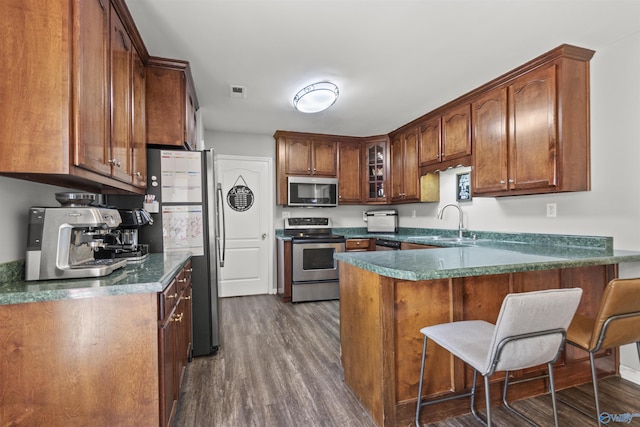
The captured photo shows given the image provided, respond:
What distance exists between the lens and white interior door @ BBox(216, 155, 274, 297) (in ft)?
14.7

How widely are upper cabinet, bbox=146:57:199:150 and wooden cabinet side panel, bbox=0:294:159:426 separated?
153cm

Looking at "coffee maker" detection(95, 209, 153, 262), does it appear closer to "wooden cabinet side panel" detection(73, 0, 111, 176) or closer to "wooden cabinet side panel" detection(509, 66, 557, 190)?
"wooden cabinet side panel" detection(73, 0, 111, 176)

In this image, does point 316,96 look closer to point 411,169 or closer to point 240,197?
point 411,169

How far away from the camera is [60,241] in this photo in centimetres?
139

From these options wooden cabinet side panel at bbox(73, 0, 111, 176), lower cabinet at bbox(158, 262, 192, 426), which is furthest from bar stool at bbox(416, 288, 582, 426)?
wooden cabinet side panel at bbox(73, 0, 111, 176)

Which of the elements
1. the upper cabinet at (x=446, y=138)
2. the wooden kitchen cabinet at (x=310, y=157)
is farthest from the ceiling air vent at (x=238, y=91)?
the upper cabinet at (x=446, y=138)

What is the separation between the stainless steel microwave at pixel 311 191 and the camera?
14.4 feet

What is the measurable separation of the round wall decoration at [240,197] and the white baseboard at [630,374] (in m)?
4.16

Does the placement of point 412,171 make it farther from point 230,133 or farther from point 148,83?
point 148,83

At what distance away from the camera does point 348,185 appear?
4699mm

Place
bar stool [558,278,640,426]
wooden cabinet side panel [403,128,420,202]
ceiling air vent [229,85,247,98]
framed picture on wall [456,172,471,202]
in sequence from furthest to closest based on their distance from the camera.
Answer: wooden cabinet side panel [403,128,420,202]
framed picture on wall [456,172,471,202]
ceiling air vent [229,85,247,98]
bar stool [558,278,640,426]

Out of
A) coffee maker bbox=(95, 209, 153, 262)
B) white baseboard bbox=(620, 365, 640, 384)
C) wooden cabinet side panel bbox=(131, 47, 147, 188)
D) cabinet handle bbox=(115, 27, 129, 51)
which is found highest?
cabinet handle bbox=(115, 27, 129, 51)

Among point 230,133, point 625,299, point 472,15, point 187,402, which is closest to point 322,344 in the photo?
point 187,402

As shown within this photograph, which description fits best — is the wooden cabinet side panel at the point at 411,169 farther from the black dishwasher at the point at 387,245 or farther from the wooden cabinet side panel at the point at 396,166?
the black dishwasher at the point at 387,245
